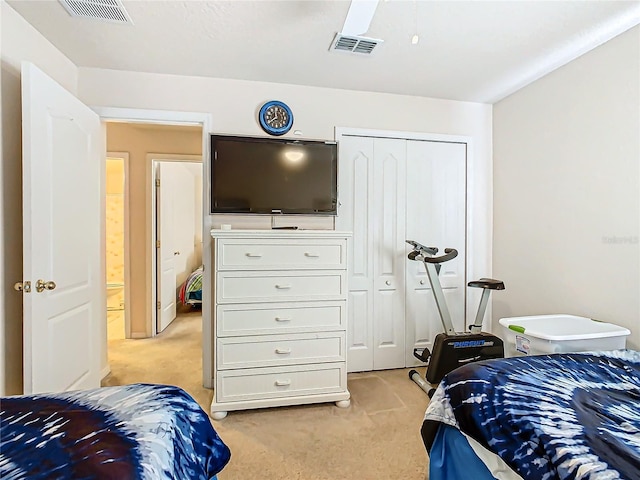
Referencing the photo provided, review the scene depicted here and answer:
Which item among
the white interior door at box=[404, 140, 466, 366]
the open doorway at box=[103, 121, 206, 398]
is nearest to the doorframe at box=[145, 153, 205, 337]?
the open doorway at box=[103, 121, 206, 398]

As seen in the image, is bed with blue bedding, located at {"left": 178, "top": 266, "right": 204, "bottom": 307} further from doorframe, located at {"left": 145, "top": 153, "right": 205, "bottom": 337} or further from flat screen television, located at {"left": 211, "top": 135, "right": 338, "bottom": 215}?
flat screen television, located at {"left": 211, "top": 135, "right": 338, "bottom": 215}

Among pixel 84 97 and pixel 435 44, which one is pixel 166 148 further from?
pixel 435 44

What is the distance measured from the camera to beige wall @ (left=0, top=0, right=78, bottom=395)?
185cm

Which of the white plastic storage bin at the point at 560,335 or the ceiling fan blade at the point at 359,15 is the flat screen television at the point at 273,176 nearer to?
the ceiling fan blade at the point at 359,15

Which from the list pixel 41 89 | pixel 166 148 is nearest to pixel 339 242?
pixel 41 89

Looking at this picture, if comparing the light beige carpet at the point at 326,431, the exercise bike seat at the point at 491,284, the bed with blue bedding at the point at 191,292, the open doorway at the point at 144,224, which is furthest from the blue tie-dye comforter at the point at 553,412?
the bed with blue bedding at the point at 191,292

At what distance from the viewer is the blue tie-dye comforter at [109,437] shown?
777mm

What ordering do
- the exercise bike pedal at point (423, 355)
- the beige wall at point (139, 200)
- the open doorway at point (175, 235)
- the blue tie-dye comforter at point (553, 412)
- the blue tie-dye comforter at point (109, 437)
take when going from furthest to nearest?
the open doorway at point (175, 235)
the beige wall at point (139, 200)
the exercise bike pedal at point (423, 355)
the blue tie-dye comforter at point (553, 412)
the blue tie-dye comforter at point (109, 437)

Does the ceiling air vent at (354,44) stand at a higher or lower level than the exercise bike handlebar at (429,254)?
higher

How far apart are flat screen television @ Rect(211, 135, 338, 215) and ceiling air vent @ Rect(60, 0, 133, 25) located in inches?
34.4

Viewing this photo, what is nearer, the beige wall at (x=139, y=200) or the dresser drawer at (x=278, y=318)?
the dresser drawer at (x=278, y=318)

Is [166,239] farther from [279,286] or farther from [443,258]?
[443,258]

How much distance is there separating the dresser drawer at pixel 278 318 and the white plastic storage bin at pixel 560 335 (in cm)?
109

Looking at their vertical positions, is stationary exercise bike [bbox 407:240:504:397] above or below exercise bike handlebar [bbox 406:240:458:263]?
below
